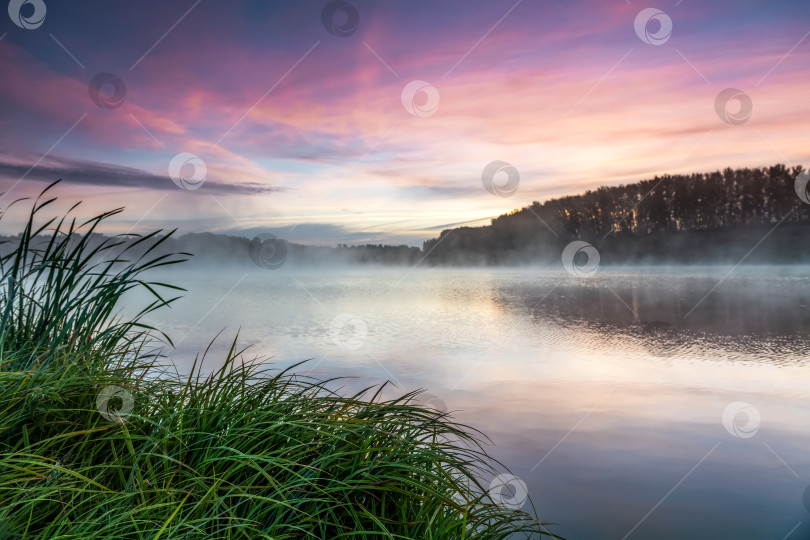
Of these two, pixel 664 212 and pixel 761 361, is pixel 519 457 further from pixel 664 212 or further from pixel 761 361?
pixel 664 212

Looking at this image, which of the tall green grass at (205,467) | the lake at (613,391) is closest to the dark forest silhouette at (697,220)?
the lake at (613,391)

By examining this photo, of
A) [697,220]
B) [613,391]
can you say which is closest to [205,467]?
[613,391]

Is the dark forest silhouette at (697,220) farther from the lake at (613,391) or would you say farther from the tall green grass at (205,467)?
the tall green grass at (205,467)

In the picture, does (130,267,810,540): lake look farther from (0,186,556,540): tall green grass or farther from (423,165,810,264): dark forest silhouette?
(423,165,810,264): dark forest silhouette

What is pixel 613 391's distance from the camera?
22.0 ft

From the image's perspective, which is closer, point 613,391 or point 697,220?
point 613,391

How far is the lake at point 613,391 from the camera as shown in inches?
150

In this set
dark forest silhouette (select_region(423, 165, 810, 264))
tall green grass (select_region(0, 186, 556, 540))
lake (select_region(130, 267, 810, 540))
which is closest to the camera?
tall green grass (select_region(0, 186, 556, 540))

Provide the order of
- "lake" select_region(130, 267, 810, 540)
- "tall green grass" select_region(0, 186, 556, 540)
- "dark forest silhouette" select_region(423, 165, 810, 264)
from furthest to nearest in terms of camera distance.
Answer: "dark forest silhouette" select_region(423, 165, 810, 264) < "lake" select_region(130, 267, 810, 540) < "tall green grass" select_region(0, 186, 556, 540)

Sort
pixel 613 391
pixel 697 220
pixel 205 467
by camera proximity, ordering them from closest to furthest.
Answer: pixel 205 467 → pixel 613 391 → pixel 697 220

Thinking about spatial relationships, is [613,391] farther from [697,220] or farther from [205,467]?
[697,220]

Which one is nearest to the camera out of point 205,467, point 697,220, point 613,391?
point 205,467

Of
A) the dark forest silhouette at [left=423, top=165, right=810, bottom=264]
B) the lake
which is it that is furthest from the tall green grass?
the dark forest silhouette at [left=423, top=165, right=810, bottom=264]

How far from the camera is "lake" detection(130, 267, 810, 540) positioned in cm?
382
